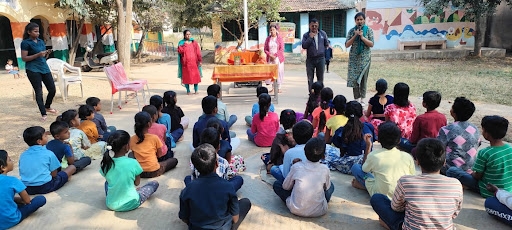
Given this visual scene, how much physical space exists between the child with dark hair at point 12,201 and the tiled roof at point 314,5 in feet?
51.5

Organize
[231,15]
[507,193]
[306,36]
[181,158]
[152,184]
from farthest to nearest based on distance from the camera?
[231,15] → [306,36] → [181,158] → [152,184] → [507,193]

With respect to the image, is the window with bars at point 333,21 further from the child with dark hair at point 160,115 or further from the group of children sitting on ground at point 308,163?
the child with dark hair at point 160,115

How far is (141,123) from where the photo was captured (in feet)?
11.6

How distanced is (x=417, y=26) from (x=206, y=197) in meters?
18.5

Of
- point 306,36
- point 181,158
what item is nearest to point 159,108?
point 181,158

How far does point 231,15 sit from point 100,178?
13.0 metres

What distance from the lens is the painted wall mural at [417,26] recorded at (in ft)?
58.3

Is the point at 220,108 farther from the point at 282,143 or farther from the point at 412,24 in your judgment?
the point at 412,24

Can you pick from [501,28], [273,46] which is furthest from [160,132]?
[501,28]

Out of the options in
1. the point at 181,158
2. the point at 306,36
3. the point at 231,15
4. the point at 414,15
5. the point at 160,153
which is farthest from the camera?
the point at 414,15

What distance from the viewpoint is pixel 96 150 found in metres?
4.52

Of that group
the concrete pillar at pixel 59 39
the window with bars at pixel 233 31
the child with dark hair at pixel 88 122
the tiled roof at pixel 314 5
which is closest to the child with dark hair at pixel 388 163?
the child with dark hair at pixel 88 122

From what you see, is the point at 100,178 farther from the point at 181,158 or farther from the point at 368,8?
the point at 368,8

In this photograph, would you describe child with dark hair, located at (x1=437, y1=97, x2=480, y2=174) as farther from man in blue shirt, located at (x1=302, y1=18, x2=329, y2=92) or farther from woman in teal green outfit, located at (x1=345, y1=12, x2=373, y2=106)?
man in blue shirt, located at (x1=302, y1=18, x2=329, y2=92)
